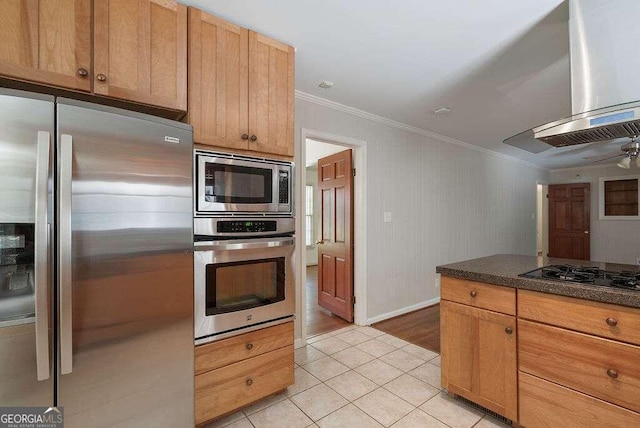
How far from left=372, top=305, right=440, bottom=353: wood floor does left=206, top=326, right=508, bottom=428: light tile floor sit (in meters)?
0.18

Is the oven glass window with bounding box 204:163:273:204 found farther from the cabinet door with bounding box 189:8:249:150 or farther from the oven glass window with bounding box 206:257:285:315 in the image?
the oven glass window with bounding box 206:257:285:315

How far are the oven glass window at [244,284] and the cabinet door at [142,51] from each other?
97 cm

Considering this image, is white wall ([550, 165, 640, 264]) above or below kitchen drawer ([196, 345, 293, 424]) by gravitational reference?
above

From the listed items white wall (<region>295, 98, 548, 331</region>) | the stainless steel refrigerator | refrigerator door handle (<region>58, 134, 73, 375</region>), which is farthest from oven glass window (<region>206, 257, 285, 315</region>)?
white wall (<region>295, 98, 548, 331</region>)

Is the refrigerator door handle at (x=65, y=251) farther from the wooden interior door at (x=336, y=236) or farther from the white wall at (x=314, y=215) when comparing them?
the white wall at (x=314, y=215)

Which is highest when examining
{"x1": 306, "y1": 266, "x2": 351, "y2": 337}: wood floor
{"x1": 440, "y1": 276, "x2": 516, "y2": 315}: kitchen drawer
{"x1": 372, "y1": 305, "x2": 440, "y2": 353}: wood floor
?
{"x1": 440, "y1": 276, "x2": 516, "y2": 315}: kitchen drawer

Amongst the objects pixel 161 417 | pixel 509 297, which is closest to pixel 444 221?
pixel 509 297

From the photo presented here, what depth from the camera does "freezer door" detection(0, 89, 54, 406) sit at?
3.43 ft

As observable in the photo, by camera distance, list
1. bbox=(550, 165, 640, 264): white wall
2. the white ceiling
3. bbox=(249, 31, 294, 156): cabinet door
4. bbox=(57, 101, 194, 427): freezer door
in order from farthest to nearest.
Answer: bbox=(550, 165, 640, 264): white wall → bbox=(249, 31, 294, 156): cabinet door → the white ceiling → bbox=(57, 101, 194, 427): freezer door

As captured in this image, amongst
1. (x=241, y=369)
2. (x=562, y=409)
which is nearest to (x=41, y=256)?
(x=241, y=369)

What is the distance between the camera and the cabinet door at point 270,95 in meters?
1.81

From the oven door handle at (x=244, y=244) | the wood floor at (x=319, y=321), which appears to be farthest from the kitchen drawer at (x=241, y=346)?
the wood floor at (x=319, y=321)

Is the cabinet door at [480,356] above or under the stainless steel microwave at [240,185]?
under

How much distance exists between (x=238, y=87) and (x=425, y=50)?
1.39 metres
